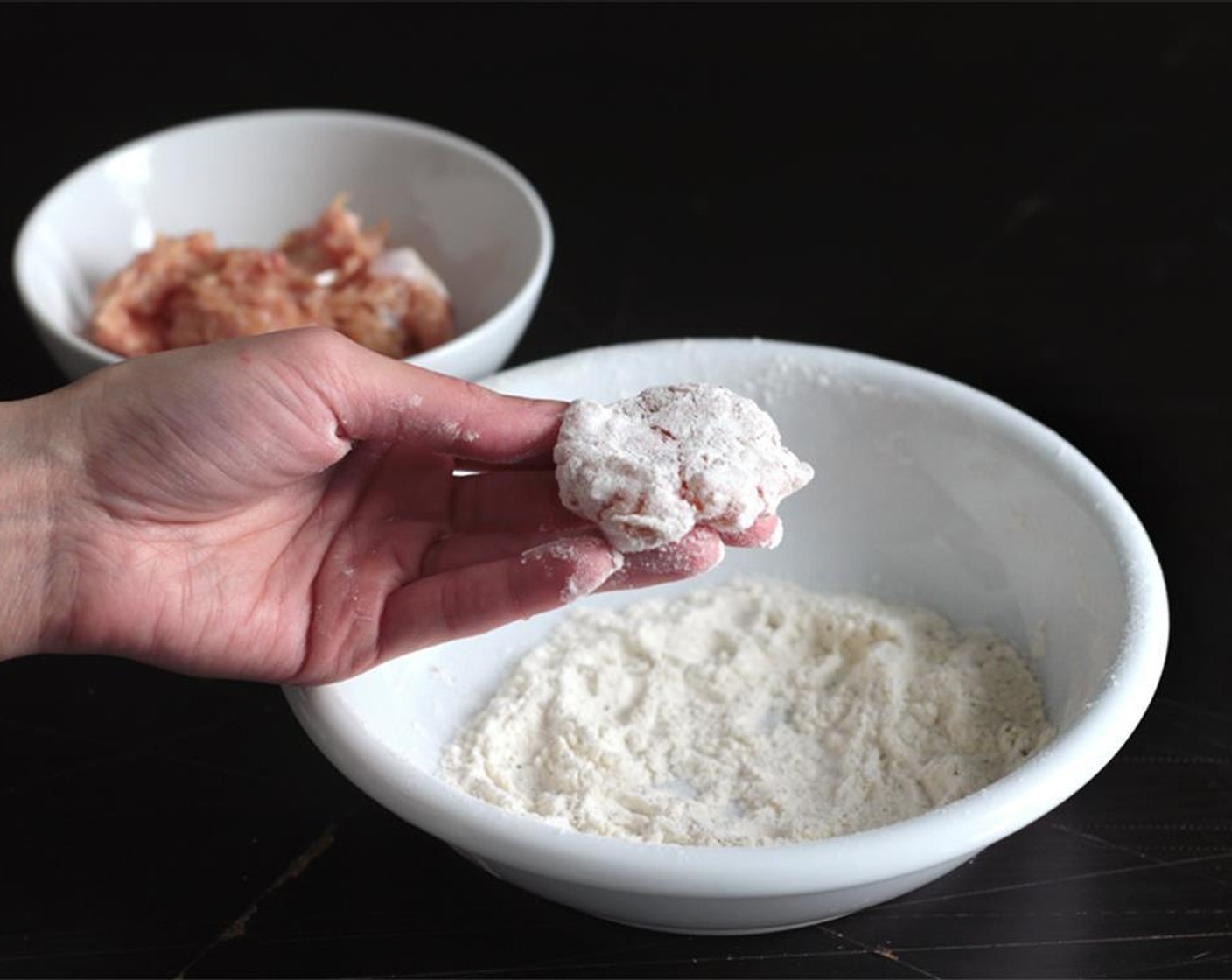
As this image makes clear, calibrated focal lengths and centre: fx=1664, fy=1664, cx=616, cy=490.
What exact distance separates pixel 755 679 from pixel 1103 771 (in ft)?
1.08

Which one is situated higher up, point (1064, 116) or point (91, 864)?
point (1064, 116)

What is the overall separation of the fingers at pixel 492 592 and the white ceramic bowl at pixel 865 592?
7 cm

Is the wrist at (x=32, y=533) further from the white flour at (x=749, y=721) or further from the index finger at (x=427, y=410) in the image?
the white flour at (x=749, y=721)

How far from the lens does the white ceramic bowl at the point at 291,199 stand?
1.99 meters

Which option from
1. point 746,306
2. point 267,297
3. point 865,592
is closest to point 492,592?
point 865,592

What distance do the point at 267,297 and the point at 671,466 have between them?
74 centimetres

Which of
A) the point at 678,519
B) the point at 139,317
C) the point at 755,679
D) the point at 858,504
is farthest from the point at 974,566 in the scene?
the point at 139,317

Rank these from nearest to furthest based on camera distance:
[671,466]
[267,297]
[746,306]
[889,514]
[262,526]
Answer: [671,466] → [262,526] → [889,514] → [267,297] → [746,306]

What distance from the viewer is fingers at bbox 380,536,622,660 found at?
4.14ft

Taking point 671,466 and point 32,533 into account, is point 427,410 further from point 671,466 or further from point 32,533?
point 32,533

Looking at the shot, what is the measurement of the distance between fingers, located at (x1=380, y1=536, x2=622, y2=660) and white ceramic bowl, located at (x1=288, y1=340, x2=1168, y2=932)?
2.6 inches

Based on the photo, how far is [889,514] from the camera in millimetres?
1606

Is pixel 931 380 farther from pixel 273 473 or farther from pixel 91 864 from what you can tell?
pixel 91 864

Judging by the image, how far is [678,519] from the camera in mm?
1235
